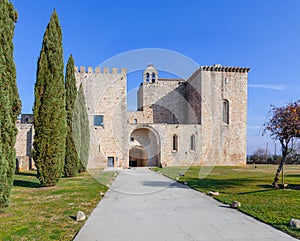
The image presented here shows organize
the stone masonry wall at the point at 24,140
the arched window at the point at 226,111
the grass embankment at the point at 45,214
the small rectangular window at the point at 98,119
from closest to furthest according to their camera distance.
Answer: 1. the grass embankment at the point at 45,214
2. the stone masonry wall at the point at 24,140
3. the small rectangular window at the point at 98,119
4. the arched window at the point at 226,111

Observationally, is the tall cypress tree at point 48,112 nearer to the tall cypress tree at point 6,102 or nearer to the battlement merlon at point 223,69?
the tall cypress tree at point 6,102

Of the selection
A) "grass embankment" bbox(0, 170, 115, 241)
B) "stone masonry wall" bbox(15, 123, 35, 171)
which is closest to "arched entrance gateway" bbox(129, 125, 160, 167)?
"stone masonry wall" bbox(15, 123, 35, 171)

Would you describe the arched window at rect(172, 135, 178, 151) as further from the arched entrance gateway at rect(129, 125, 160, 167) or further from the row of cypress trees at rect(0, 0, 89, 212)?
the row of cypress trees at rect(0, 0, 89, 212)

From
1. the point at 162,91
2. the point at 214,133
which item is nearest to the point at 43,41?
the point at 214,133

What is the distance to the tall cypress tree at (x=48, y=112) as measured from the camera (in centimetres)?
941

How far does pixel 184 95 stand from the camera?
28.7 meters

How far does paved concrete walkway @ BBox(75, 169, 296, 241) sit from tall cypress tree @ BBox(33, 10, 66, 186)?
365 centimetres

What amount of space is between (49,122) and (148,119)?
60.9 feet

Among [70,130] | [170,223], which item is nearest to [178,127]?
[70,130]

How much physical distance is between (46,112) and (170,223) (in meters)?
6.89

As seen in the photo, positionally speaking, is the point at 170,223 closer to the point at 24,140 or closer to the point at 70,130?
the point at 70,130

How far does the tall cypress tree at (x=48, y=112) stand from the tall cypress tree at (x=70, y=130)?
3730 millimetres

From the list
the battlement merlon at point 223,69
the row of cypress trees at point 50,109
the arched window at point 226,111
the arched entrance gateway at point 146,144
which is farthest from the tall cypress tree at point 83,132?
the arched window at point 226,111

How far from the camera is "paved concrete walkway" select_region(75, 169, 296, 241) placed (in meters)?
3.97
